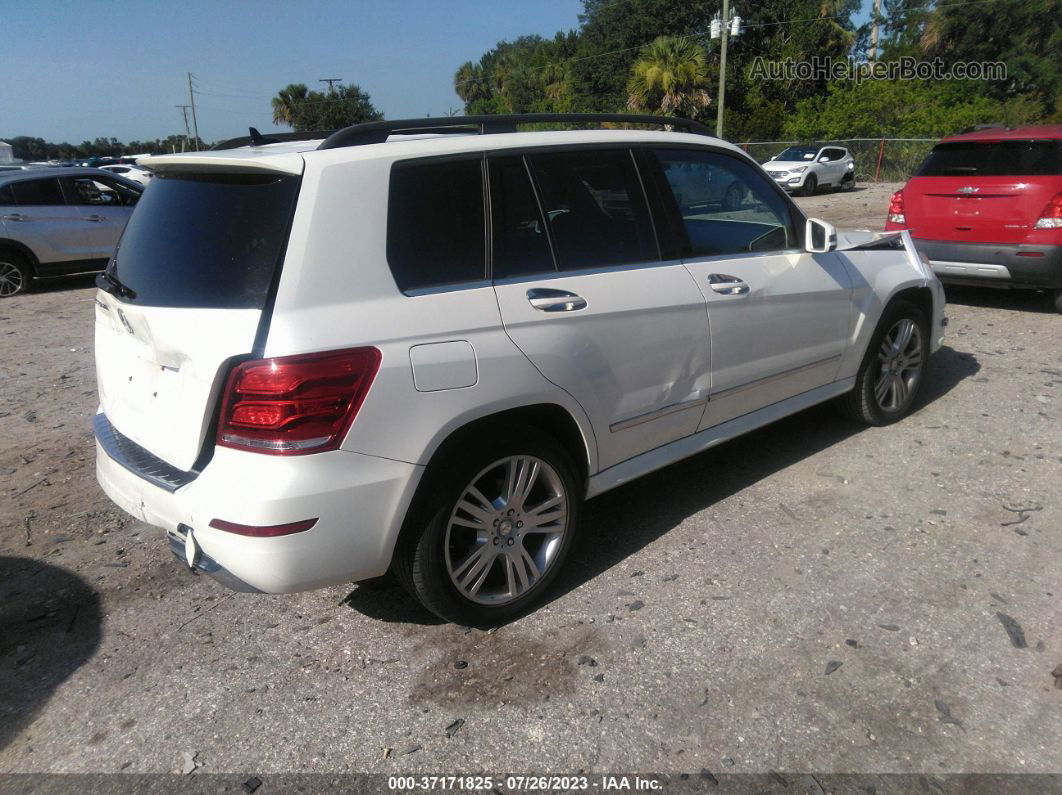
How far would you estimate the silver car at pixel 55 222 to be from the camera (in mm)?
10523

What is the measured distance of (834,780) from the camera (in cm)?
237

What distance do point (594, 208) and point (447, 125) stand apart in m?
0.70

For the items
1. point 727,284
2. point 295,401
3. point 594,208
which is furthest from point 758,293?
point 295,401

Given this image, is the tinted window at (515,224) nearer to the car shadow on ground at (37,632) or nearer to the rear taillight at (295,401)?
the rear taillight at (295,401)

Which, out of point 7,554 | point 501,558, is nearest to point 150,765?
point 501,558

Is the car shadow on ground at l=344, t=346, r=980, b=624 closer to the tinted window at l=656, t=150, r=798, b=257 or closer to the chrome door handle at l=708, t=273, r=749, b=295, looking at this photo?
the chrome door handle at l=708, t=273, r=749, b=295

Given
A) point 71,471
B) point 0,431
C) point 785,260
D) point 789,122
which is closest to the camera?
point 785,260

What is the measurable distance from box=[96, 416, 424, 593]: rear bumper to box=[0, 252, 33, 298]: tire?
32.5 feet

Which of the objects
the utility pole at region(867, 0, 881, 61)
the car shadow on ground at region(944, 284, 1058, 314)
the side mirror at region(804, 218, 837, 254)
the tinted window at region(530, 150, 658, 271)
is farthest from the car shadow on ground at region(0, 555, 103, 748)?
the utility pole at region(867, 0, 881, 61)

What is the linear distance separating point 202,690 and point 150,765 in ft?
1.15

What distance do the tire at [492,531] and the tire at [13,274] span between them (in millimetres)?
10335

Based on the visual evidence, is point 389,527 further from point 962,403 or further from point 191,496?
point 962,403

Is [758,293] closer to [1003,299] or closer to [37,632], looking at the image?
[37,632]

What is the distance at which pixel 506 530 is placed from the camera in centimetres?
307
